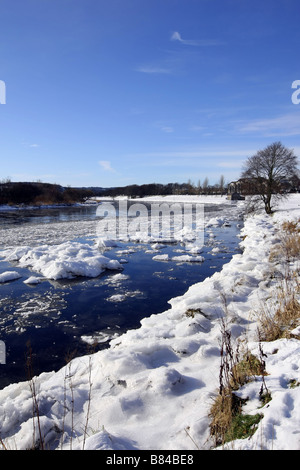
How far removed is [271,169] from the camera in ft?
92.6

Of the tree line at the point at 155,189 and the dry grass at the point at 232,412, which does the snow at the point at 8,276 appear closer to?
the dry grass at the point at 232,412

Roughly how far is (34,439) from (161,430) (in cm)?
114

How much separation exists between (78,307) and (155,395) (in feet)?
13.2

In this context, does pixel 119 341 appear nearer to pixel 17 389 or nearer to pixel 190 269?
pixel 17 389

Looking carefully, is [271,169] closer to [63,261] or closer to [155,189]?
[63,261]

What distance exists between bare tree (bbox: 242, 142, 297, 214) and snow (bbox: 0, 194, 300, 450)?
26.0 metres

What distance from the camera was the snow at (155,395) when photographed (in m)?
2.30

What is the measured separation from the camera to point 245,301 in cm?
588

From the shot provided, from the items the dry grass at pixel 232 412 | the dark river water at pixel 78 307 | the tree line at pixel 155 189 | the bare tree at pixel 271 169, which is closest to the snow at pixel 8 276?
the dark river water at pixel 78 307

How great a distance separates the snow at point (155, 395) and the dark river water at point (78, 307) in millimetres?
508

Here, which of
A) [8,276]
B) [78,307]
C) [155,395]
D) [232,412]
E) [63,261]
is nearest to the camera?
[232,412]

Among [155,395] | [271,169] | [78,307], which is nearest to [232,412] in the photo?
[155,395]

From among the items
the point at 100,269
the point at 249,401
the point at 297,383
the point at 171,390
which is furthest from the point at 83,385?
the point at 100,269

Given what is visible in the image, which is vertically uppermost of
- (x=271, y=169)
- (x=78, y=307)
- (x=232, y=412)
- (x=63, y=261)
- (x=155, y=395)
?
(x=271, y=169)
